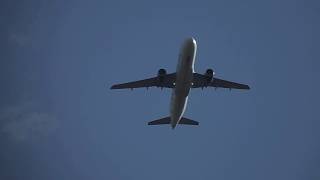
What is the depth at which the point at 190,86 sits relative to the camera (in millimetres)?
65562

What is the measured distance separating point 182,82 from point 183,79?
0.61m

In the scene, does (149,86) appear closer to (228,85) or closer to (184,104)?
(184,104)

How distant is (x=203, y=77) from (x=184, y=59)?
30.9 feet

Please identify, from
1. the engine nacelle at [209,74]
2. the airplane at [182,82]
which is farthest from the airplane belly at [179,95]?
the engine nacelle at [209,74]

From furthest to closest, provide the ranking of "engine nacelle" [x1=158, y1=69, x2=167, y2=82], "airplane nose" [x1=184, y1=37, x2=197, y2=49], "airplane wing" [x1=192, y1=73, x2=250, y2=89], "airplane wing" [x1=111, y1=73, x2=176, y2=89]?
1. "airplane wing" [x1=192, y1=73, x2=250, y2=89]
2. "airplane wing" [x1=111, y1=73, x2=176, y2=89]
3. "engine nacelle" [x1=158, y1=69, x2=167, y2=82]
4. "airplane nose" [x1=184, y1=37, x2=197, y2=49]

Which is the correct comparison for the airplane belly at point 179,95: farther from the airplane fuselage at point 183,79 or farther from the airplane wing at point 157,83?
the airplane wing at point 157,83

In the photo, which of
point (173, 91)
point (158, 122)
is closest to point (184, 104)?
point (173, 91)

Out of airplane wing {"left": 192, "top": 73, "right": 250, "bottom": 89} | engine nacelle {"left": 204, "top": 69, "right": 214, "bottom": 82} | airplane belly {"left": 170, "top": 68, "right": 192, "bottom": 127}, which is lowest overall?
airplane belly {"left": 170, "top": 68, "right": 192, "bottom": 127}

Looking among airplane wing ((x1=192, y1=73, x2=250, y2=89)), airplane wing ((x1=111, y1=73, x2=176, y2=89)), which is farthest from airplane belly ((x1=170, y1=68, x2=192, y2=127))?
airplane wing ((x1=192, y1=73, x2=250, y2=89))

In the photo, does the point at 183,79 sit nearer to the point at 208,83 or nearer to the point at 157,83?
the point at 157,83

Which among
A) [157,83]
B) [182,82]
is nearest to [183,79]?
[182,82]

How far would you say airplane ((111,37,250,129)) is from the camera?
60566mm

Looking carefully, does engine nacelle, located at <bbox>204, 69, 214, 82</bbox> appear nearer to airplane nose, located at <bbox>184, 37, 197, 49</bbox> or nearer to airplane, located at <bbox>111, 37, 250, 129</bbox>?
airplane, located at <bbox>111, 37, 250, 129</bbox>

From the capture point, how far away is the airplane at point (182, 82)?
6057 centimetres
